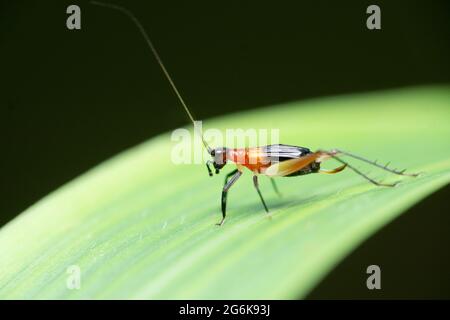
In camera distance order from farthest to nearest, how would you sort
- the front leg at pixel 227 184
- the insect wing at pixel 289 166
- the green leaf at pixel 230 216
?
the insect wing at pixel 289 166 → the front leg at pixel 227 184 → the green leaf at pixel 230 216

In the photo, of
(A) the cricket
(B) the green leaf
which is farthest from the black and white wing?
(B) the green leaf

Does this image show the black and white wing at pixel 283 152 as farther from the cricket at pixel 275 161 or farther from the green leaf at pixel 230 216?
the green leaf at pixel 230 216

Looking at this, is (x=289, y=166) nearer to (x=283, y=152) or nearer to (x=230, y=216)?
(x=283, y=152)

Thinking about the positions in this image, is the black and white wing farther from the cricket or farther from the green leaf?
the green leaf

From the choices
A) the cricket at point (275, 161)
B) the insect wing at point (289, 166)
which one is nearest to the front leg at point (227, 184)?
the cricket at point (275, 161)

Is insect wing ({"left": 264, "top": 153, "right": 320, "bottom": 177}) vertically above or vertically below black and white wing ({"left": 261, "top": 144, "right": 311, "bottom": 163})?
below

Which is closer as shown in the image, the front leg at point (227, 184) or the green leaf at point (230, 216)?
the green leaf at point (230, 216)

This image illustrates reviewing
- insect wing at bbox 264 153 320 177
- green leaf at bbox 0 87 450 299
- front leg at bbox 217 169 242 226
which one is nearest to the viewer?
green leaf at bbox 0 87 450 299

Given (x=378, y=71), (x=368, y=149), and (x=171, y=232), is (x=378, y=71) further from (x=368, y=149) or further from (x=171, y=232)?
(x=171, y=232)
